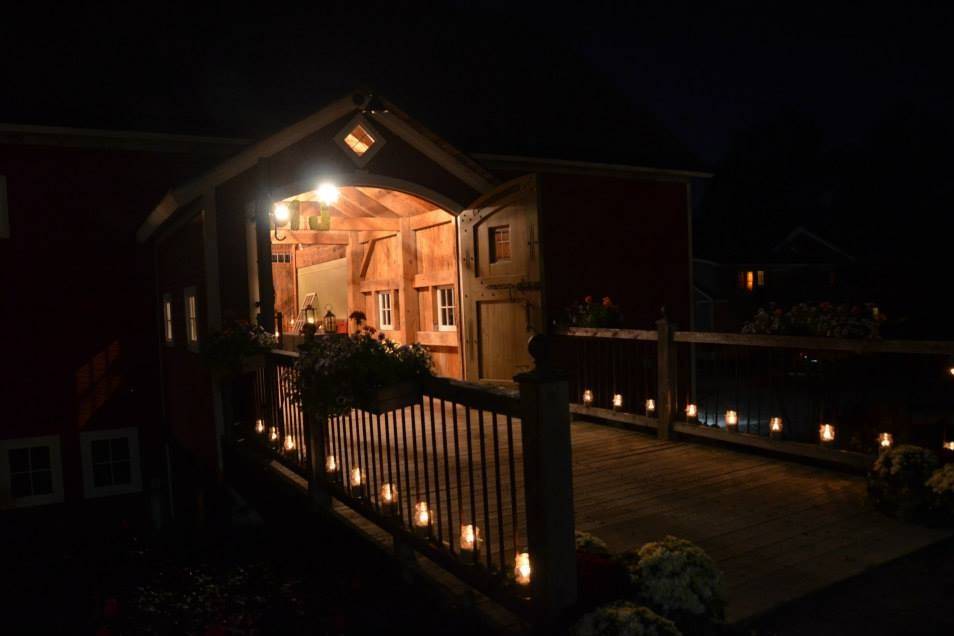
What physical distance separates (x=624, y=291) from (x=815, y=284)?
25.7 m

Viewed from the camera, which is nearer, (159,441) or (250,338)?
(250,338)

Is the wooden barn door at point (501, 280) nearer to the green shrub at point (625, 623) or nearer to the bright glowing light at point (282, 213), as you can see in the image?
the bright glowing light at point (282, 213)

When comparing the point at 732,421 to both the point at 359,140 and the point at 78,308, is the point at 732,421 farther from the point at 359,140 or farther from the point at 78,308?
the point at 78,308

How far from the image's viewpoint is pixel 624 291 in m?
12.1

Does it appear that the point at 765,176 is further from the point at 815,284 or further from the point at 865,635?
the point at 865,635

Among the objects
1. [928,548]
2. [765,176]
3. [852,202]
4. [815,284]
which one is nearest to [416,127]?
[928,548]

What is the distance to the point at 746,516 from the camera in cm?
498

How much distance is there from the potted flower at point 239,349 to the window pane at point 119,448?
12.7 ft

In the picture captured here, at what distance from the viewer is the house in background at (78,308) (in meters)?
9.19

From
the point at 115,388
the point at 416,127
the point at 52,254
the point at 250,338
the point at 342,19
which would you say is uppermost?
the point at 342,19

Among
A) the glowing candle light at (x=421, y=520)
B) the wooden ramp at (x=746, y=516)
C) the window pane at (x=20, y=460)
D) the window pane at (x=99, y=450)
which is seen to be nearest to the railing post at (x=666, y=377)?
the wooden ramp at (x=746, y=516)

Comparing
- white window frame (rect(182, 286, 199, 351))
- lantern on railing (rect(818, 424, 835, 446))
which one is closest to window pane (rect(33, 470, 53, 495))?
white window frame (rect(182, 286, 199, 351))

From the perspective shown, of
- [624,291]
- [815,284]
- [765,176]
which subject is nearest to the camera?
[624,291]

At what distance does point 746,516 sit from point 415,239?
785 centimetres
